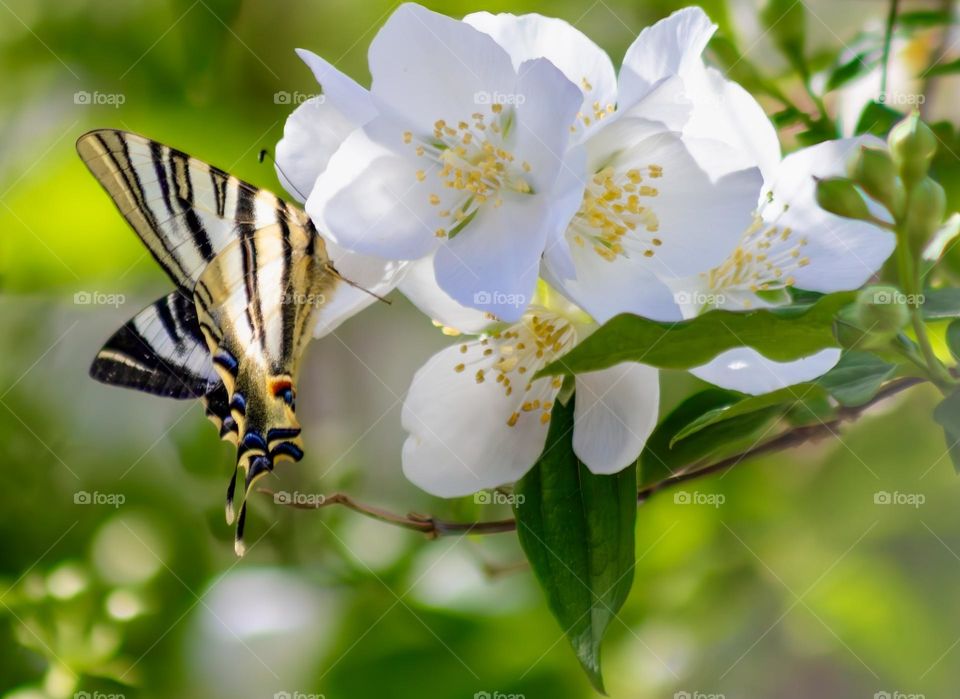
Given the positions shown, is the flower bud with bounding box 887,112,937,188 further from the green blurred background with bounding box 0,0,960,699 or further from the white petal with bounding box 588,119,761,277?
the green blurred background with bounding box 0,0,960,699

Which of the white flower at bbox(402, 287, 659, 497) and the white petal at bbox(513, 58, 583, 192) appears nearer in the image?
the white petal at bbox(513, 58, 583, 192)

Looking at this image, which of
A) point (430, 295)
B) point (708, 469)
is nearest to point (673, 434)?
point (708, 469)

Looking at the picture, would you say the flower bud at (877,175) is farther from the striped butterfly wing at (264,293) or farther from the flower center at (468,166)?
the striped butterfly wing at (264,293)

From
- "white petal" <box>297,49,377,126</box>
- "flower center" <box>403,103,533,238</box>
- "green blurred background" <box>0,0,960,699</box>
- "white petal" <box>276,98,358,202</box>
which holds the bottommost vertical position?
"green blurred background" <box>0,0,960,699</box>

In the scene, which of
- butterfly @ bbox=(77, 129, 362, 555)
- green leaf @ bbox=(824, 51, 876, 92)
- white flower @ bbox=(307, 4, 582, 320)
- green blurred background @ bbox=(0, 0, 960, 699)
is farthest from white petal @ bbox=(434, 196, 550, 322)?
green leaf @ bbox=(824, 51, 876, 92)

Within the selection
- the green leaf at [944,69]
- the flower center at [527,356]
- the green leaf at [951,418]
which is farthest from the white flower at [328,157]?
the green leaf at [944,69]

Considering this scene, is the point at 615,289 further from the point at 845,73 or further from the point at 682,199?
the point at 845,73

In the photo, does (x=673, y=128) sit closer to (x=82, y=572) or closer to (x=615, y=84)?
(x=615, y=84)
